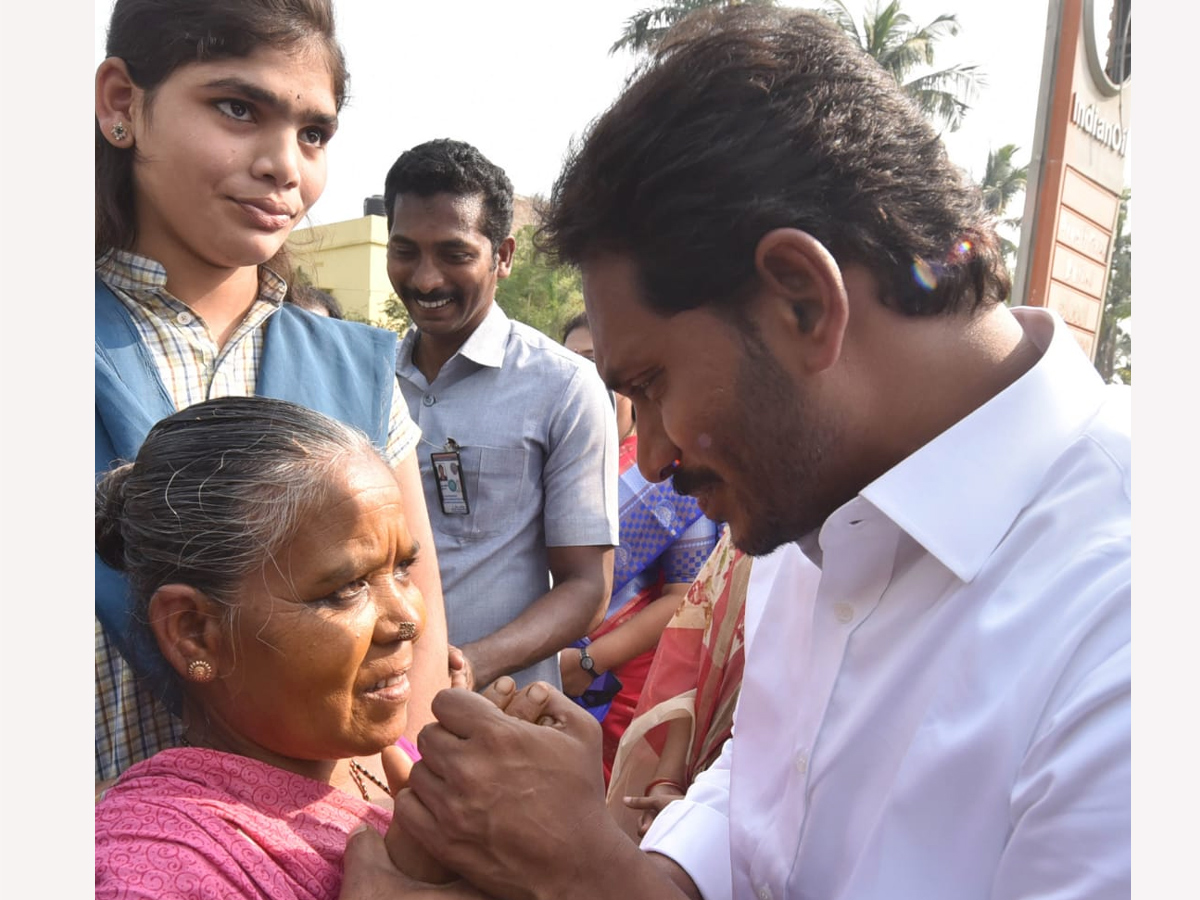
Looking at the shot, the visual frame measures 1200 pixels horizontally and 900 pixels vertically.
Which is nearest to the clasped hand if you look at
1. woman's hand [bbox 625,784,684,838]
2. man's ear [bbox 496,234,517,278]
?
woman's hand [bbox 625,784,684,838]

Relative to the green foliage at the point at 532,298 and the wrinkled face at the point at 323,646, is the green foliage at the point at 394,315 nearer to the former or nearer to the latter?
the green foliage at the point at 532,298

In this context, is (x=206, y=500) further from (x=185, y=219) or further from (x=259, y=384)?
(x=185, y=219)

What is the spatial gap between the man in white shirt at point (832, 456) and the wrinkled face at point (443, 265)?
73.6 inches

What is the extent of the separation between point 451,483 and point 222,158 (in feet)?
5.57

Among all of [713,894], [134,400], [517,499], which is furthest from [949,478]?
[517,499]

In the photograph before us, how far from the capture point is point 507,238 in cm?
404

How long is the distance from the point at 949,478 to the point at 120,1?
1739 mm

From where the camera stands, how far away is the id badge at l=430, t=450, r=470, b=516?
11.3 ft

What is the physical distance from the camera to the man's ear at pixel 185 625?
1760 mm

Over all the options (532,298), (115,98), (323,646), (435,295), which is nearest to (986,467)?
(323,646)

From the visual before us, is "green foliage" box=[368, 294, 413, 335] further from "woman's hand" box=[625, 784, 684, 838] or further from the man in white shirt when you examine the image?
the man in white shirt

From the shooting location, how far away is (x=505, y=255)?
13.3 feet

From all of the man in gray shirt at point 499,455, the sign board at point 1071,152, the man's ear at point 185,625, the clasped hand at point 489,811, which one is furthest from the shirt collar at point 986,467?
the sign board at point 1071,152

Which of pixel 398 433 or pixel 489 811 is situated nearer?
pixel 489 811
